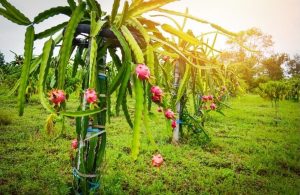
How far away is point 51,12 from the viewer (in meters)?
1.39

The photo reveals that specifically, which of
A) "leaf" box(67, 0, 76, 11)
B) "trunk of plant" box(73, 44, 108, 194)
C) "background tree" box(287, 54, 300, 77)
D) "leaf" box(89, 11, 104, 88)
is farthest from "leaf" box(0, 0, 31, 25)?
"background tree" box(287, 54, 300, 77)

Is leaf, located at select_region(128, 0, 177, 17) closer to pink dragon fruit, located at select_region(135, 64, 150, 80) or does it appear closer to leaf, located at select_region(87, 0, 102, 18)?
leaf, located at select_region(87, 0, 102, 18)

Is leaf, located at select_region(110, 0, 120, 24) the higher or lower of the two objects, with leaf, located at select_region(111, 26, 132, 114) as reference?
higher

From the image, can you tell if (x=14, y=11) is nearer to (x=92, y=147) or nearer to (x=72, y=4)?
(x=72, y=4)

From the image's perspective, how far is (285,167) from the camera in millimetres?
3766

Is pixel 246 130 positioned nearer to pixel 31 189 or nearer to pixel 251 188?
pixel 251 188

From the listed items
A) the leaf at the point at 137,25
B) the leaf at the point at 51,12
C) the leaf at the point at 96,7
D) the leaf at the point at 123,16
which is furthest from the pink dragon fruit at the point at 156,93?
the leaf at the point at 51,12

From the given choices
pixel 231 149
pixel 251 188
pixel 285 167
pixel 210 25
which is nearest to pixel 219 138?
pixel 231 149

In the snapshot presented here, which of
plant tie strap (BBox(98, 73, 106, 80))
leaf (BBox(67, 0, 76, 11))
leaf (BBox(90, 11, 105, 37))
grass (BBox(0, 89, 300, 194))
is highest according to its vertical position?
leaf (BBox(67, 0, 76, 11))

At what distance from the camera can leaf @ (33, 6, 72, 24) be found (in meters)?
1.37

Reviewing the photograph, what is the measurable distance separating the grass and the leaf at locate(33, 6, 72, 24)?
1.16 m

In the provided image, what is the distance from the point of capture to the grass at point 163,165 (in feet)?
8.93

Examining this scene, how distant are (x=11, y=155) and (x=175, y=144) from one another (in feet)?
7.23

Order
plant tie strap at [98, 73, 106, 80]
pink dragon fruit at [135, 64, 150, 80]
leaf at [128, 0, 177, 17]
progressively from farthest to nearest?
plant tie strap at [98, 73, 106, 80] < leaf at [128, 0, 177, 17] < pink dragon fruit at [135, 64, 150, 80]
